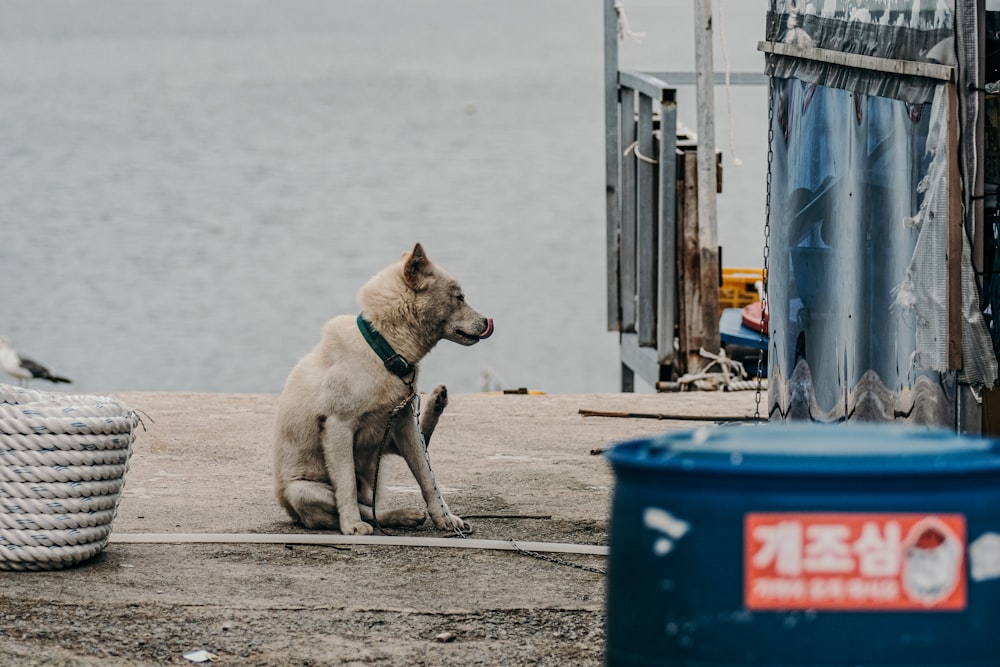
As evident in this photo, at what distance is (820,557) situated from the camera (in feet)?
8.76

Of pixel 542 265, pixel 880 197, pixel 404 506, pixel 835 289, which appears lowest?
pixel 542 265

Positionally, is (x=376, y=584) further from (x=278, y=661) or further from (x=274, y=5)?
(x=274, y=5)

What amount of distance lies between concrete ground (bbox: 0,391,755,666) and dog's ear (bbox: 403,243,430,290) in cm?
92

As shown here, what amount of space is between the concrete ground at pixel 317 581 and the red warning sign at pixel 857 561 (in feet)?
7.27

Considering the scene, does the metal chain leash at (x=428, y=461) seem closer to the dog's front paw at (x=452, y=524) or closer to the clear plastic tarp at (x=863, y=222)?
the dog's front paw at (x=452, y=524)

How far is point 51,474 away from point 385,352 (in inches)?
63.8

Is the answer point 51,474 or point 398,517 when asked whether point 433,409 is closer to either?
point 398,517

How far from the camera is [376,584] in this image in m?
5.78

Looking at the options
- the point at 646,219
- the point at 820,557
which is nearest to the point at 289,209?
the point at 646,219

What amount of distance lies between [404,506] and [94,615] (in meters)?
2.24

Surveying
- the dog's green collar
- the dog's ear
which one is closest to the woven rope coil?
the dog's green collar

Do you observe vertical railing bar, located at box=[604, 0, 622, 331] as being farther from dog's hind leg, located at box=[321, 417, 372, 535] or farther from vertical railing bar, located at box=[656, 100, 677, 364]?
dog's hind leg, located at box=[321, 417, 372, 535]

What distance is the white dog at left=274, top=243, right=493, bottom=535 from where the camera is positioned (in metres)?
6.65

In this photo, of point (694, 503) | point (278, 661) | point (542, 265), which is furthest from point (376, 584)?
point (542, 265)
